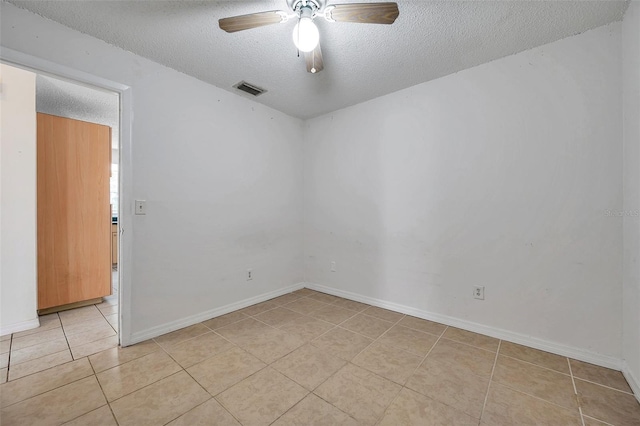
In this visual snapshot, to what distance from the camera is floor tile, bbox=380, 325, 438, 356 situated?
2.02m

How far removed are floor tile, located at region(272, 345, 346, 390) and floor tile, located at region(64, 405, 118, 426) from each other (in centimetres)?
89

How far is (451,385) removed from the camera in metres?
1.59

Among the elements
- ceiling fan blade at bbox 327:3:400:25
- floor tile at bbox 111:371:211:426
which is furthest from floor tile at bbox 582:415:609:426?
ceiling fan blade at bbox 327:3:400:25

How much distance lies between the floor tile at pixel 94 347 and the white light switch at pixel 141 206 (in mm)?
1083

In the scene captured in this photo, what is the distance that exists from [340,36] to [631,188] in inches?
84.2

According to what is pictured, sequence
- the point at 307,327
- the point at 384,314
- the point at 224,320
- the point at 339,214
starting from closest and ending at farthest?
the point at 307,327 → the point at 224,320 → the point at 384,314 → the point at 339,214

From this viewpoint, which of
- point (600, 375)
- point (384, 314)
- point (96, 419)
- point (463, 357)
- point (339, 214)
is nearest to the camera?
point (96, 419)

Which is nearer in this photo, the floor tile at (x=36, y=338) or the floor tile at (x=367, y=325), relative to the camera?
the floor tile at (x=36, y=338)

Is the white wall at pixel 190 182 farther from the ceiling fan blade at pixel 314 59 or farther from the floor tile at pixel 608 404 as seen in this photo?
the floor tile at pixel 608 404

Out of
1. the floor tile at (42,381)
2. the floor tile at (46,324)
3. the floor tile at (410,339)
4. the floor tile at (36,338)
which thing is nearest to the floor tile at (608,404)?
the floor tile at (410,339)

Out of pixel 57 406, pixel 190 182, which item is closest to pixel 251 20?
pixel 190 182

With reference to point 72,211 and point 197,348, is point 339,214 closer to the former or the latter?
point 197,348

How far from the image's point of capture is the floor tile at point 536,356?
5.83 ft

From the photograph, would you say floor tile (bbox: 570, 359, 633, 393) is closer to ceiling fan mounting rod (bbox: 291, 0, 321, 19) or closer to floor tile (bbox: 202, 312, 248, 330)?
floor tile (bbox: 202, 312, 248, 330)
